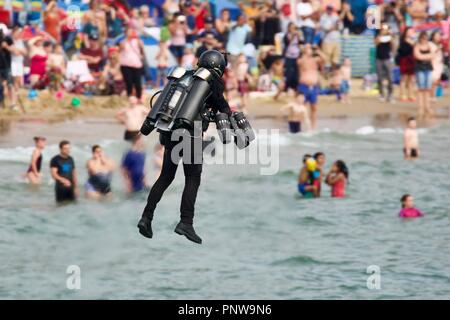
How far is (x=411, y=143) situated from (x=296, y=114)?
398 centimetres

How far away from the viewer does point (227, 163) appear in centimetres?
5191

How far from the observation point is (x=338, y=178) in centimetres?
4547

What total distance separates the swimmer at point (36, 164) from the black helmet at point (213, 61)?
Answer: 23509 millimetres

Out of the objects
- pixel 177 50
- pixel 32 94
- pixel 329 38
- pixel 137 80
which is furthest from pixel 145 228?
pixel 329 38

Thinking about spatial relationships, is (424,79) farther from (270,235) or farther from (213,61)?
(213,61)

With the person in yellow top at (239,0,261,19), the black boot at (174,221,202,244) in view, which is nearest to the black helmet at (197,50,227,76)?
the black boot at (174,221,202,244)

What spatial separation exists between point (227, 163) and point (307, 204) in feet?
9.58

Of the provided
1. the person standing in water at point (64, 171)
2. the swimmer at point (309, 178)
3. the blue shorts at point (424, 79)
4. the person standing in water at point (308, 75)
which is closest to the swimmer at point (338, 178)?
the swimmer at point (309, 178)

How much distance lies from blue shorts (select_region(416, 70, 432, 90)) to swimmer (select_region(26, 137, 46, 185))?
42.2ft

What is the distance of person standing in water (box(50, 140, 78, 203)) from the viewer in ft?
118

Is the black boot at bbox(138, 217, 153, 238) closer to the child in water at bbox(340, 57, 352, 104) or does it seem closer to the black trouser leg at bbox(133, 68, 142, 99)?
the black trouser leg at bbox(133, 68, 142, 99)

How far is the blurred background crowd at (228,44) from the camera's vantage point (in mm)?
46125
